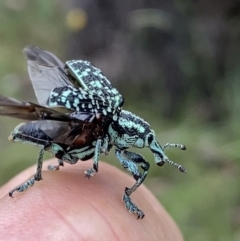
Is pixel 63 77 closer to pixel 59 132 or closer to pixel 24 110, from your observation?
pixel 59 132

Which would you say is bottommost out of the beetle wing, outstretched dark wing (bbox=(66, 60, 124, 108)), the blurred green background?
the beetle wing

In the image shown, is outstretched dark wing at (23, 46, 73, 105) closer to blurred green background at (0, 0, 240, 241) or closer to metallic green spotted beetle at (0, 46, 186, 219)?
metallic green spotted beetle at (0, 46, 186, 219)

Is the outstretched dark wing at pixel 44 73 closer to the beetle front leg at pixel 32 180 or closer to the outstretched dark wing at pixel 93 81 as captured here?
the outstretched dark wing at pixel 93 81

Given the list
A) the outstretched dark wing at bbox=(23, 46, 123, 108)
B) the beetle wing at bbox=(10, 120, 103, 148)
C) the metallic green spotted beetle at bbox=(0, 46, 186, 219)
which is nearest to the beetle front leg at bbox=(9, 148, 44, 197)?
the metallic green spotted beetle at bbox=(0, 46, 186, 219)

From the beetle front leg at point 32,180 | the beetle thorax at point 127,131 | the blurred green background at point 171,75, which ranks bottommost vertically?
the beetle front leg at point 32,180

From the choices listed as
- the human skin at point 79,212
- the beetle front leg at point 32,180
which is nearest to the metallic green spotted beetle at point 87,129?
the beetle front leg at point 32,180

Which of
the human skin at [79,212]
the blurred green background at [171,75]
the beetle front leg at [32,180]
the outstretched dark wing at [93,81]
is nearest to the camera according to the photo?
the human skin at [79,212]
